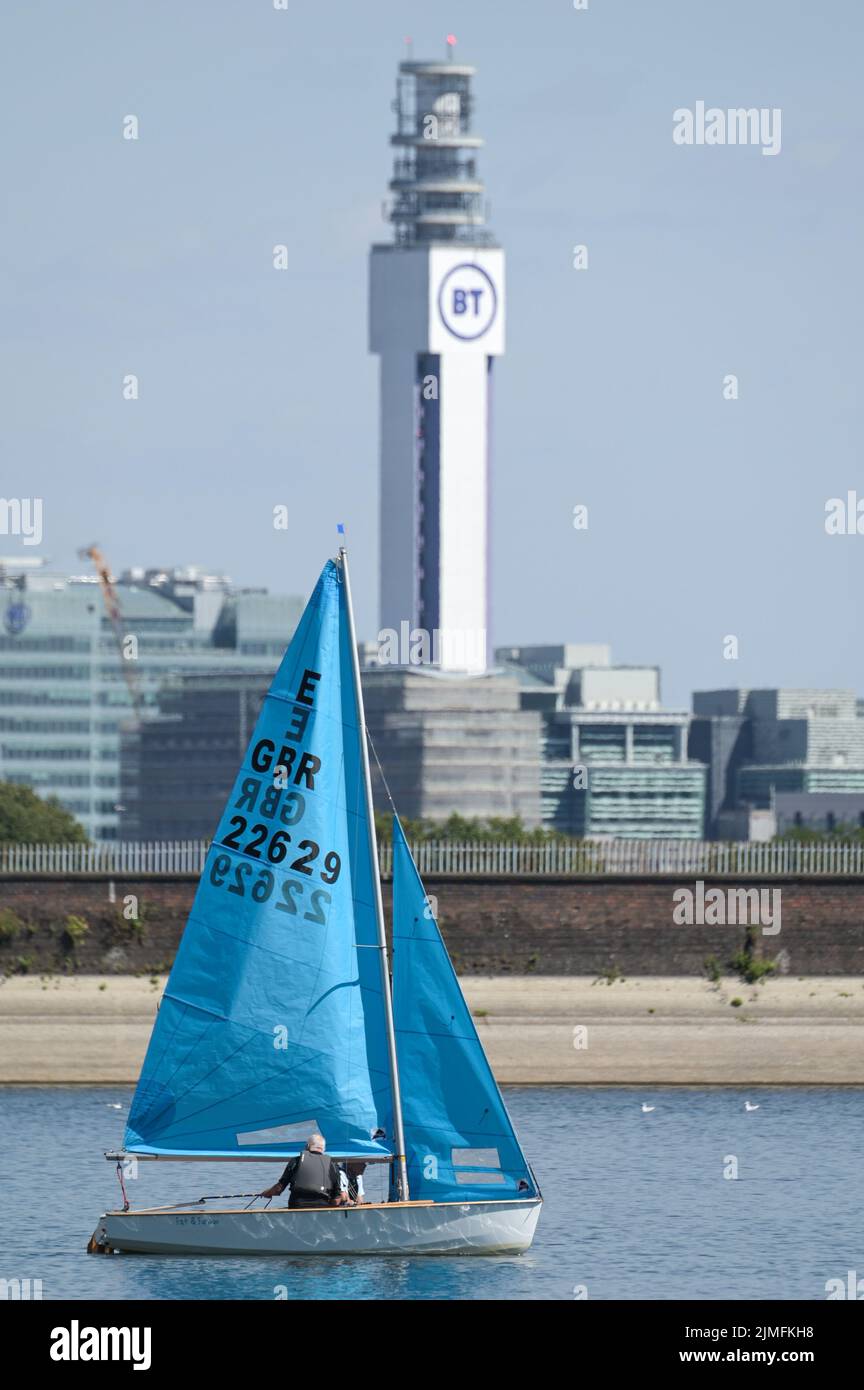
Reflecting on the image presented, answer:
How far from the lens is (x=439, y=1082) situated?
41.8 metres

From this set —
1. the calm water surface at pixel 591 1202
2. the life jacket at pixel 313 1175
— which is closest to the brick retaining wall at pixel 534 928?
the calm water surface at pixel 591 1202

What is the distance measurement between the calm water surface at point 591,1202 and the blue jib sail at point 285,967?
2.12 metres

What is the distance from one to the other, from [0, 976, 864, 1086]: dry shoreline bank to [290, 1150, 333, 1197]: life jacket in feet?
90.1

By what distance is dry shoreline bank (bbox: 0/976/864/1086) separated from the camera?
68.7 m

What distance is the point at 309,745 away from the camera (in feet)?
136

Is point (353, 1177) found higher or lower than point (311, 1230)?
higher

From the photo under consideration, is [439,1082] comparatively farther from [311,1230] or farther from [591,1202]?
[591,1202]

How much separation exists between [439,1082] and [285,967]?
279 cm

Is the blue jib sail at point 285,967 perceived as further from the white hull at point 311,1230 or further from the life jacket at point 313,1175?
the white hull at point 311,1230

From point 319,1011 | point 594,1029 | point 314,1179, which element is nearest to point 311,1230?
point 314,1179
